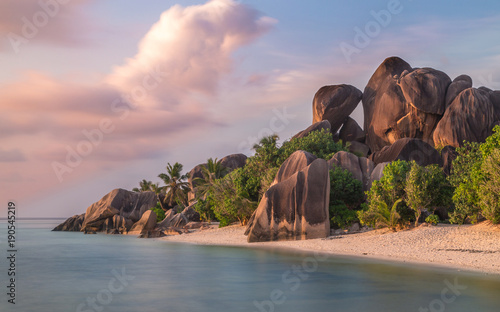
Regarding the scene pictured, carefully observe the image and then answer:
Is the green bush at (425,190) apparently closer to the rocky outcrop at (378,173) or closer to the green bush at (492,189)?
the green bush at (492,189)

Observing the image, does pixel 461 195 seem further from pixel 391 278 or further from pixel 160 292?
pixel 160 292

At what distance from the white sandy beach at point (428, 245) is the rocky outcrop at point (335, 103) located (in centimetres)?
3433

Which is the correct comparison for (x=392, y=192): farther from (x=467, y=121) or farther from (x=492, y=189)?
(x=467, y=121)


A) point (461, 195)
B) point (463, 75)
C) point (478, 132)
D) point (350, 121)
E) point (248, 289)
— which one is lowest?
point (248, 289)

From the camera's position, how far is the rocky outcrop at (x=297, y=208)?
92.9 ft

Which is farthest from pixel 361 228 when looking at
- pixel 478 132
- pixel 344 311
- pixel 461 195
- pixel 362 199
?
pixel 478 132

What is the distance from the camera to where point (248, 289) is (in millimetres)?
15125

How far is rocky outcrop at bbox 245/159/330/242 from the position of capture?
92.9 ft

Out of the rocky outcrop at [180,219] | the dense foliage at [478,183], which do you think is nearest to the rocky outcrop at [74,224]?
the rocky outcrop at [180,219]

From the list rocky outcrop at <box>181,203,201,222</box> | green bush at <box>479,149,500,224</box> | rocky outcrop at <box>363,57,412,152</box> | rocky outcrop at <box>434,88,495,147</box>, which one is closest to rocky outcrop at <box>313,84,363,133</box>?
rocky outcrop at <box>363,57,412,152</box>

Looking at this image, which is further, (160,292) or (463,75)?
(463,75)

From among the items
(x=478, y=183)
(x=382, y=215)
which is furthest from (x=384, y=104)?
(x=478, y=183)

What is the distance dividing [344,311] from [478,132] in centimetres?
4152

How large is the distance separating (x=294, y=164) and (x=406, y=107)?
27.9 m
